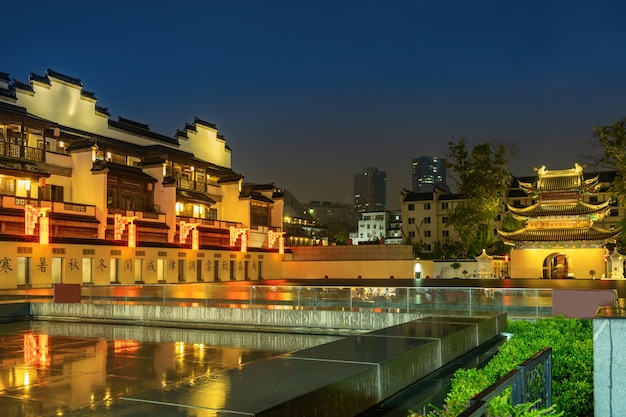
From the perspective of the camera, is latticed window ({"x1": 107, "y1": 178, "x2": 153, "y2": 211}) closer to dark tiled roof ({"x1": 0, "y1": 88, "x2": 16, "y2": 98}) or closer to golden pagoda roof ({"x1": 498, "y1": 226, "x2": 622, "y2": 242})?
dark tiled roof ({"x1": 0, "y1": 88, "x2": 16, "y2": 98})

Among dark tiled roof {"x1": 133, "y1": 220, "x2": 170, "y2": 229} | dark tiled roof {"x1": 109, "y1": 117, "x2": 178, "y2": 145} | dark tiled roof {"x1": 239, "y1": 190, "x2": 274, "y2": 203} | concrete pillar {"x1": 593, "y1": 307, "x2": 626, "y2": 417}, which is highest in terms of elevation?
dark tiled roof {"x1": 109, "y1": 117, "x2": 178, "y2": 145}

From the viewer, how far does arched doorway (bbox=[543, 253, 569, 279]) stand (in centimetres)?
7370

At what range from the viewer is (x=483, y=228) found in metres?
80.4

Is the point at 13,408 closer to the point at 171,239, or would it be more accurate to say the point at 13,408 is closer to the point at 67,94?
the point at 171,239

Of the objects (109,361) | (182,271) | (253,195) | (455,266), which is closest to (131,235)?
(182,271)

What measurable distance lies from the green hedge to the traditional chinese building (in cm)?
3828

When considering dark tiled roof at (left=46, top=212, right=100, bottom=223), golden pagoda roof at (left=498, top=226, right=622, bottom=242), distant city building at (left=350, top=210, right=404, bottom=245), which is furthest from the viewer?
distant city building at (left=350, top=210, right=404, bottom=245)

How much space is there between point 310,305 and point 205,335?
13.6ft

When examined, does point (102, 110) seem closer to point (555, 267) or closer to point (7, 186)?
point (7, 186)

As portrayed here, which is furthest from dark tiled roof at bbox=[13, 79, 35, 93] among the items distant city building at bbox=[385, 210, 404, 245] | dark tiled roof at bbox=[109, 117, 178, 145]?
distant city building at bbox=[385, 210, 404, 245]

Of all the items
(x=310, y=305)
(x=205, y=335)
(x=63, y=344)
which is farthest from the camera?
(x=310, y=305)

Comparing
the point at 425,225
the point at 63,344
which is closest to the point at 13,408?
the point at 63,344

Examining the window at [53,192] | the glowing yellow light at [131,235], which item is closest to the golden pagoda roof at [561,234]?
the glowing yellow light at [131,235]

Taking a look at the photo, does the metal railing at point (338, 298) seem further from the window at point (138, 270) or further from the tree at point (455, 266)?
the tree at point (455, 266)
